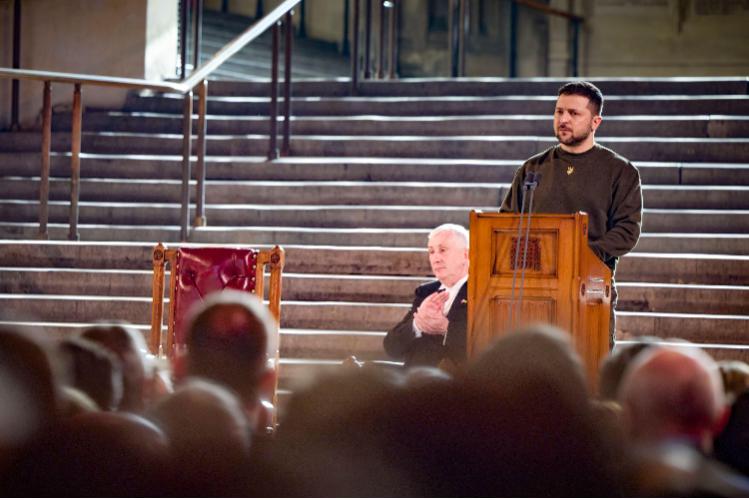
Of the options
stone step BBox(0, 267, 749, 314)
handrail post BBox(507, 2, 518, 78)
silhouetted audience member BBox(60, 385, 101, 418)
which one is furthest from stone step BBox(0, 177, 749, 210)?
silhouetted audience member BBox(60, 385, 101, 418)

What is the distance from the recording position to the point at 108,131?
744 centimetres

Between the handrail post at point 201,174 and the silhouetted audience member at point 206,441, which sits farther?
the handrail post at point 201,174

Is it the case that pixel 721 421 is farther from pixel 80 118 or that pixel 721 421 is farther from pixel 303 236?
pixel 80 118

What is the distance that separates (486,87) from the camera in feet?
24.8

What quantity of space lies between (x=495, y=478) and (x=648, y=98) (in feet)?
21.0

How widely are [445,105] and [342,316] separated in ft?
7.75

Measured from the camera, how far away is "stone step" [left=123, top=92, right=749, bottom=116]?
6969 millimetres

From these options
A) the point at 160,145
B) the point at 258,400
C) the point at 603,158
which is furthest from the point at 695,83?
the point at 258,400

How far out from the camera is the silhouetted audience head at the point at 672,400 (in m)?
1.08

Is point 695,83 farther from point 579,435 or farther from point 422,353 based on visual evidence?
point 579,435

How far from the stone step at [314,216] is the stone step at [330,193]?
0.08 m

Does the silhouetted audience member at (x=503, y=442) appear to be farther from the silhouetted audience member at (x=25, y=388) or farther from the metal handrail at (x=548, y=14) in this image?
the metal handrail at (x=548, y=14)

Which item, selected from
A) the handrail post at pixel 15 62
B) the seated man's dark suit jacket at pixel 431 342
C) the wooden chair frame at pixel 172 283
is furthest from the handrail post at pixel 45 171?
the seated man's dark suit jacket at pixel 431 342

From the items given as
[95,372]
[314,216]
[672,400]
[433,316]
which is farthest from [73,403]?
[314,216]
